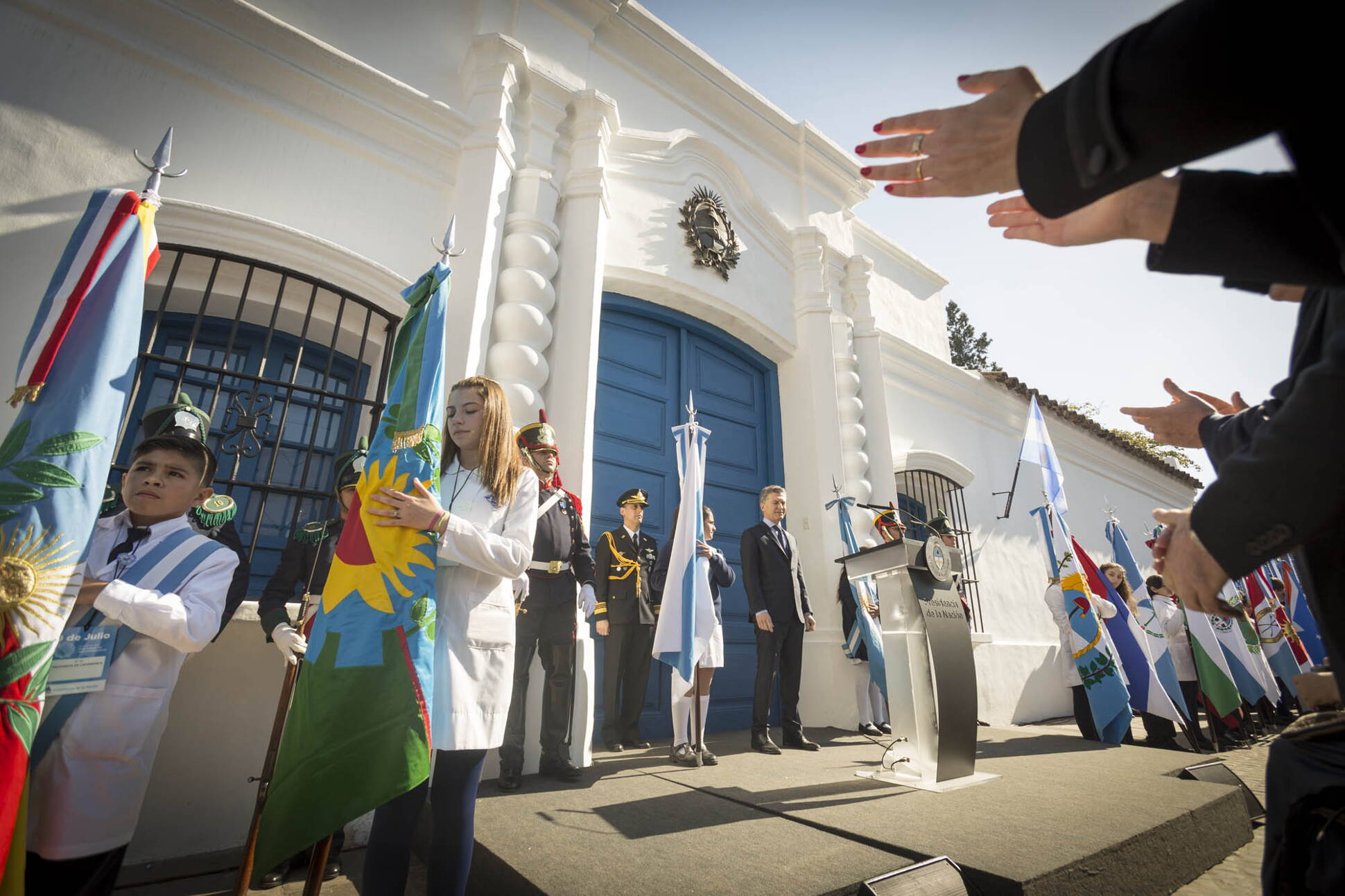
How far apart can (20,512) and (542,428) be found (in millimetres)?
2257

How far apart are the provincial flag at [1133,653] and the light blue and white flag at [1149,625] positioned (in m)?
0.07

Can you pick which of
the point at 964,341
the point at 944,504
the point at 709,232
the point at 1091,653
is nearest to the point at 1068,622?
the point at 1091,653

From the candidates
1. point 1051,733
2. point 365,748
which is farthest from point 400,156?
point 1051,733

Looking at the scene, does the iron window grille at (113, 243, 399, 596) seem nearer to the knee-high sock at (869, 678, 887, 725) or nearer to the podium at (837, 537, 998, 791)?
the podium at (837, 537, 998, 791)

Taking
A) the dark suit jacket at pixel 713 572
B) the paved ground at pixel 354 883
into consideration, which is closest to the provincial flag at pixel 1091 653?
the paved ground at pixel 354 883

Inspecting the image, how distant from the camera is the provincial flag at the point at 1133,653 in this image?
208 inches

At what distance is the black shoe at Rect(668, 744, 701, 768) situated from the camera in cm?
384

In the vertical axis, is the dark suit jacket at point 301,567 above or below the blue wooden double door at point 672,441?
below

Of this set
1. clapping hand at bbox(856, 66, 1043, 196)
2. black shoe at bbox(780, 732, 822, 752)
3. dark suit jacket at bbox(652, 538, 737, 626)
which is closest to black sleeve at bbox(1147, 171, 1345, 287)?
clapping hand at bbox(856, 66, 1043, 196)

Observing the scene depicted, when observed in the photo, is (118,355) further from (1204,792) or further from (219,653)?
(1204,792)

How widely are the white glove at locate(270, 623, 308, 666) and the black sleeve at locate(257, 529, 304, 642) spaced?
0.36ft

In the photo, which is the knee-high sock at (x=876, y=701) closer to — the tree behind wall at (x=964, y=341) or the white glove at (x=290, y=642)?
the white glove at (x=290, y=642)

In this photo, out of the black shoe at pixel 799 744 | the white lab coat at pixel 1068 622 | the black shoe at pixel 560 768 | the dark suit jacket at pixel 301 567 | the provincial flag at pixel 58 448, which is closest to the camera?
the provincial flag at pixel 58 448

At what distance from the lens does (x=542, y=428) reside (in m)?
3.74
